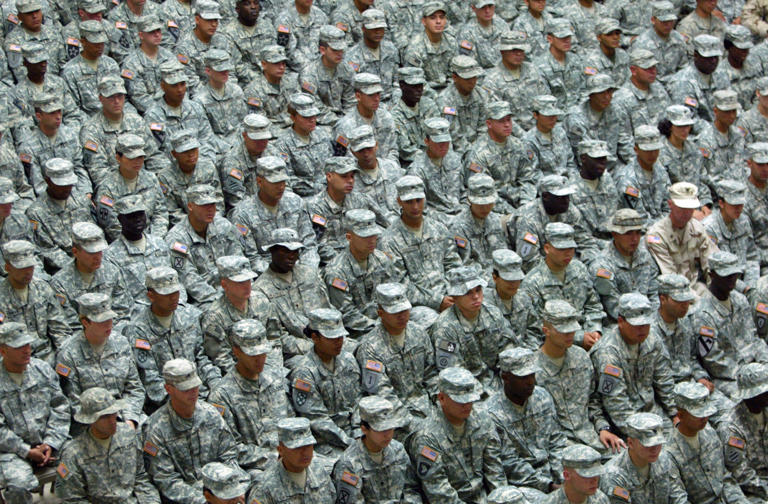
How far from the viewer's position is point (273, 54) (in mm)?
12938

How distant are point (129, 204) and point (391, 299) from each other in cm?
217

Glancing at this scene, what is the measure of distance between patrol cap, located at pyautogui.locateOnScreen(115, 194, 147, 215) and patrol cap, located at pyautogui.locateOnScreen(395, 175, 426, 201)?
Result: 6.62 feet

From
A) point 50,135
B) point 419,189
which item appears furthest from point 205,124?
point 419,189

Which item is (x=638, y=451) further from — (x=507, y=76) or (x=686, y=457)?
(x=507, y=76)

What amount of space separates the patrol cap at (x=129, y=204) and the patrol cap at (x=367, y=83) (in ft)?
8.72

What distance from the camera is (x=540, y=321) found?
36.0ft

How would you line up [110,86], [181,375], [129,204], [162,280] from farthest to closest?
[110,86], [129,204], [162,280], [181,375]

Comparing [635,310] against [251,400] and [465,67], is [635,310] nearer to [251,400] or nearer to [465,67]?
[251,400]

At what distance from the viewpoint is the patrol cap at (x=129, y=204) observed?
10572 millimetres

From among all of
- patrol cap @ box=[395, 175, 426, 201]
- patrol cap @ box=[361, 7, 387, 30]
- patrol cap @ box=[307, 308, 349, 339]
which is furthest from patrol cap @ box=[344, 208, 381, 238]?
patrol cap @ box=[361, 7, 387, 30]

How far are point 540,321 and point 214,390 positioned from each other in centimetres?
277

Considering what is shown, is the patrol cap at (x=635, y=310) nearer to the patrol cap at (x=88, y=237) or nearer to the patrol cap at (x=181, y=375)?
the patrol cap at (x=181, y=375)

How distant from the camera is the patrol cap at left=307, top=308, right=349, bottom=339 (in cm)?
970

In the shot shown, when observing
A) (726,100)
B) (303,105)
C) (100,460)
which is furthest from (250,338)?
(726,100)
